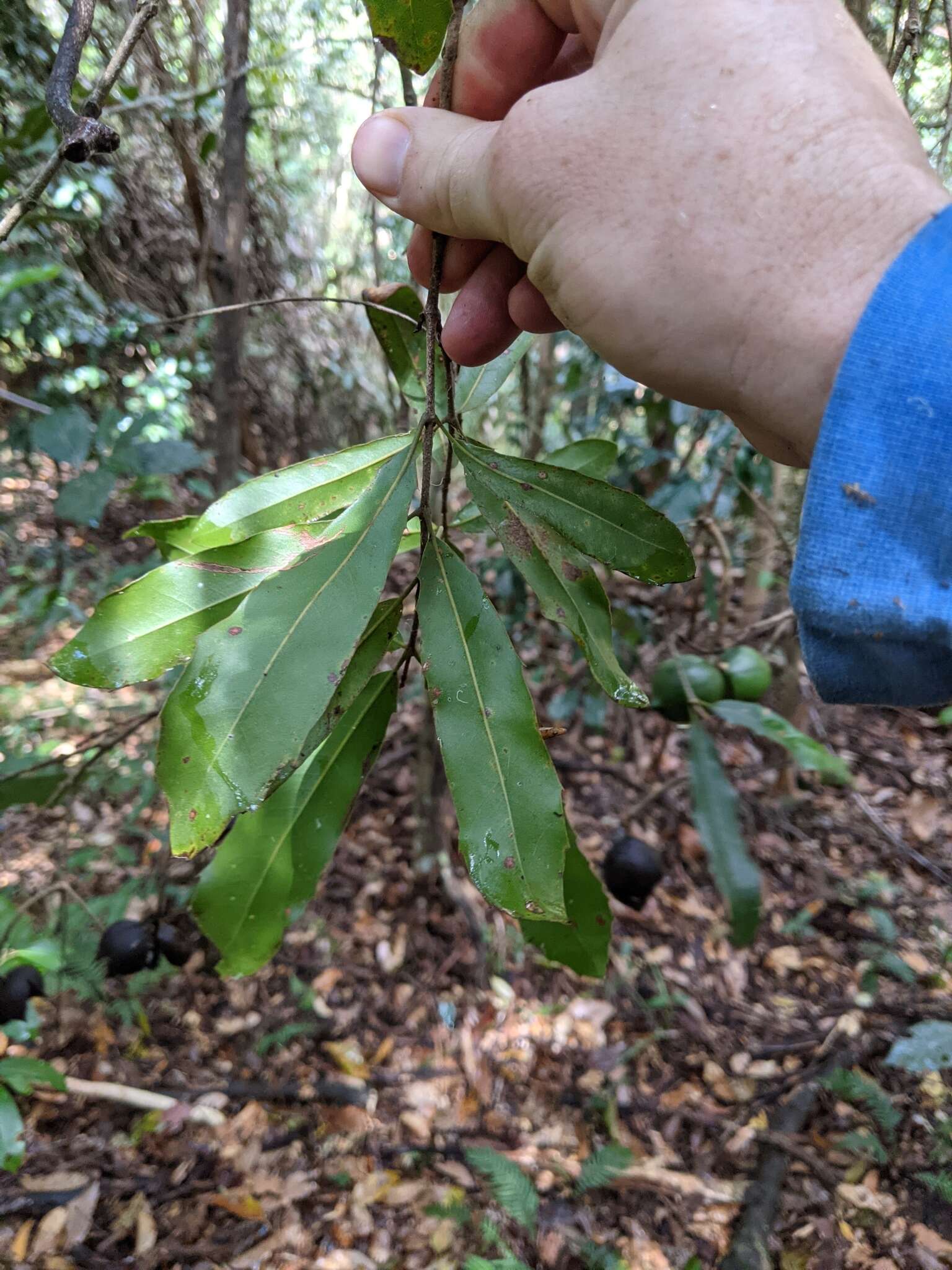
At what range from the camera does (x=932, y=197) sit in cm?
63

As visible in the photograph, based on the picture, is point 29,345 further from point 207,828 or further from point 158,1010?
point 207,828

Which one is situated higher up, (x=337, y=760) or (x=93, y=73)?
(x=93, y=73)

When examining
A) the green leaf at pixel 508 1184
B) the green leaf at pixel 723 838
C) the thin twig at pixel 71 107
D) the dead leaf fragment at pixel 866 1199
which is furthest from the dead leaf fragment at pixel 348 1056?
the thin twig at pixel 71 107

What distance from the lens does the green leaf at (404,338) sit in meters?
1.00

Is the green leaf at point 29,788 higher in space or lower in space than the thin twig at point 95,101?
lower

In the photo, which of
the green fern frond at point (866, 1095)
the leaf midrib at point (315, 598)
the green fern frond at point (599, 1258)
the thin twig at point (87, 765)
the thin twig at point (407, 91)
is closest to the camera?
the leaf midrib at point (315, 598)

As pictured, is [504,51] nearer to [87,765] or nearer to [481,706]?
[481,706]

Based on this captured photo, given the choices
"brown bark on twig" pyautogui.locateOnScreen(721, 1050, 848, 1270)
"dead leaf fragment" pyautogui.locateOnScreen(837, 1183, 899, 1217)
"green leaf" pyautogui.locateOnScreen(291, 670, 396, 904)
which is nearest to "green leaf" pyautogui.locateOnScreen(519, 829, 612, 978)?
"green leaf" pyautogui.locateOnScreen(291, 670, 396, 904)

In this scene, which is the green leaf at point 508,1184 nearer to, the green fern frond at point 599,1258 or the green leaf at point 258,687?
the green fern frond at point 599,1258

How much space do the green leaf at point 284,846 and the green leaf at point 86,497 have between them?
2.86 ft

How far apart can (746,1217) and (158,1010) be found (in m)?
1.36

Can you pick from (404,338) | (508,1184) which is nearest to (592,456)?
(404,338)

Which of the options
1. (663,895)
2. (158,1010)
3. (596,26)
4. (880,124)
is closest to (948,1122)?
(663,895)

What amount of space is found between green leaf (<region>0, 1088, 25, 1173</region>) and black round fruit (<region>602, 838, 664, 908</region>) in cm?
112
